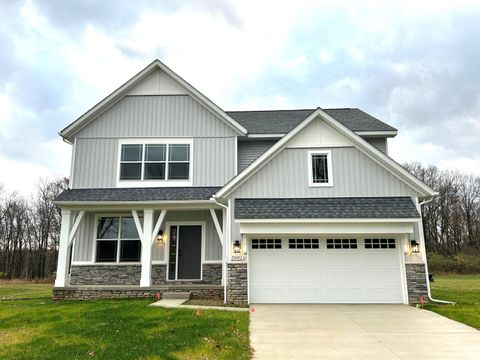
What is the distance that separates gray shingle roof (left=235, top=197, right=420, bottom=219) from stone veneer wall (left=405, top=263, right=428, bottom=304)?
163cm

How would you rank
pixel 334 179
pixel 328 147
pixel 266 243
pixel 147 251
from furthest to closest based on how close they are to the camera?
pixel 147 251 < pixel 328 147 < pixel 334 179 < pixel 266 243

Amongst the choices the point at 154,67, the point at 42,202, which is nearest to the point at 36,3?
the point at 154,67

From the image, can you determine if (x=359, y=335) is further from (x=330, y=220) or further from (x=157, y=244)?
(x=157, y=244)

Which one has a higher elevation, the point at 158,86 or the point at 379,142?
the point at 158,86

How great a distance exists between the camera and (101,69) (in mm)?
23703

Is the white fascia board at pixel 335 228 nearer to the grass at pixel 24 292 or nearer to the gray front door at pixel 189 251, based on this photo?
the gray front door at pixel 189 251

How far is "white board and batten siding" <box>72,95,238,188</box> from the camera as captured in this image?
13.1 metres

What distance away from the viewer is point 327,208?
10430 mm

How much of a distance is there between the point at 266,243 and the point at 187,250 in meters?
3.66

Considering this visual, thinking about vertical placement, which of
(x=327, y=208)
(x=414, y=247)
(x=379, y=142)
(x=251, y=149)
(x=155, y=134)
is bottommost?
(x=414, y=247)

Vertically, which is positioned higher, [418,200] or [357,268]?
[418,200]

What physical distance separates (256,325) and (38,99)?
2729cm

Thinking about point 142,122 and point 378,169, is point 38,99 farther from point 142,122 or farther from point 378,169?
point 378,169

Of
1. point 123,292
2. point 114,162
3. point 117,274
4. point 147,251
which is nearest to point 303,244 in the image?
point 147,251
